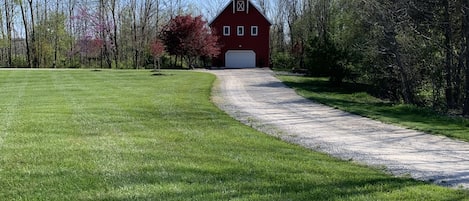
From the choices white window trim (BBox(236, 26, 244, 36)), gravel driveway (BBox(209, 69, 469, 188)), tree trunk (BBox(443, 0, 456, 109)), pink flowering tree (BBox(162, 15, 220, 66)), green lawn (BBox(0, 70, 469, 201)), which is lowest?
gravel driveway (BBox(209, 69, 469, 188))

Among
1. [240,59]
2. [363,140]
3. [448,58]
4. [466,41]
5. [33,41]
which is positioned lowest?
[363,140]

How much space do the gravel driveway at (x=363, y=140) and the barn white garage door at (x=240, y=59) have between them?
30249 mm

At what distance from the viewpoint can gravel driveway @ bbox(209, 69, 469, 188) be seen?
251 inches

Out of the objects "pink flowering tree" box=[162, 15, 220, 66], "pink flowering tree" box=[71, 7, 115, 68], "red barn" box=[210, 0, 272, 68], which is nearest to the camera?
"pink flowering tree" box=[162, 15, 220, 66]

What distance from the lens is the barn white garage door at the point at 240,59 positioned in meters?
45.7

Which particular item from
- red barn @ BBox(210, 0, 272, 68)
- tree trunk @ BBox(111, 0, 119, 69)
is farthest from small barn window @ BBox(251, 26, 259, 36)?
tree trunk @ BBox(111, 0, 119, 69)

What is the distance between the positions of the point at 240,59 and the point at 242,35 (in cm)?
242

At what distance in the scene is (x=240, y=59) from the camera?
151ft

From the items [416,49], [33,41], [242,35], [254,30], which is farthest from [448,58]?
[33,41]

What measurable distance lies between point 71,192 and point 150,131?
A: 168 inches

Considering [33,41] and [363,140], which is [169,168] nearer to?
[363,140]

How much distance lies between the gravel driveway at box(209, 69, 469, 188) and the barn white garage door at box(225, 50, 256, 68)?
30.2m

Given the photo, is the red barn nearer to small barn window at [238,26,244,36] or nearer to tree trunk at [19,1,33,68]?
small barn window at [238,26,244,36]

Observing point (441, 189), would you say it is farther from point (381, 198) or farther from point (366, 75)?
point (366, 75)
